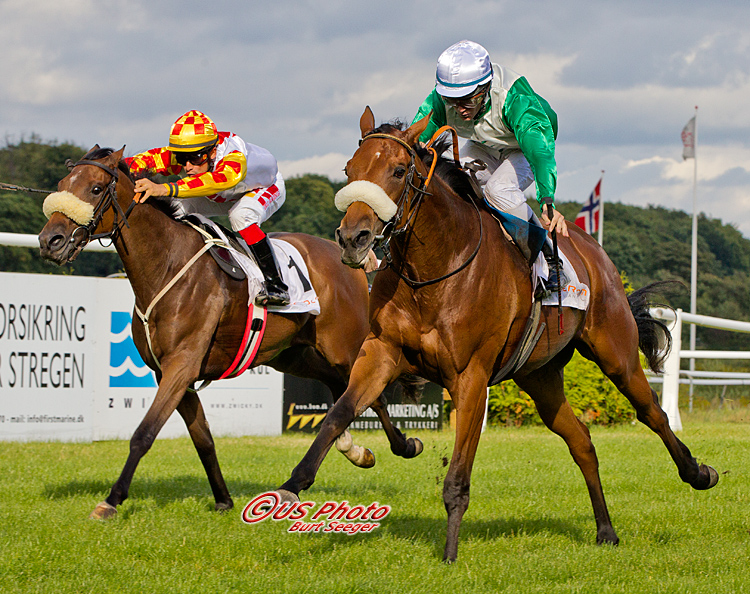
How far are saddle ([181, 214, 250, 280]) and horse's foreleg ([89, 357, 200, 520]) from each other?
83 cm

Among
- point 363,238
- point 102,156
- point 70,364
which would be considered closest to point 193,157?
point 102,156

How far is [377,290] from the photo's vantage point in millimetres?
4723

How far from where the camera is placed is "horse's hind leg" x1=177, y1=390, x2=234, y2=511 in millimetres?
6113

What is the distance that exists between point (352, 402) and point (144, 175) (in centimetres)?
293

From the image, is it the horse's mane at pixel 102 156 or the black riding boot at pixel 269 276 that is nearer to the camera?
the horse's mane at pixel 102 156

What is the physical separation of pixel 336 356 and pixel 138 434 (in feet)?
6.52

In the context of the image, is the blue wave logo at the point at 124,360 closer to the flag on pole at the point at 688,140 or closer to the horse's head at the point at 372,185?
the horse's head at the point at 372,185

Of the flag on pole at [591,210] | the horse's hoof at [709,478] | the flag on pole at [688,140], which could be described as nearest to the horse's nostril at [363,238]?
the horse's hoof at [709,478]

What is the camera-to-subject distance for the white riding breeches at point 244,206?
6.43m

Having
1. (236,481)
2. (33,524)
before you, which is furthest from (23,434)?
(33,524)

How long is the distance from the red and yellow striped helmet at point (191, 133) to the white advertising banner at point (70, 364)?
169 inches

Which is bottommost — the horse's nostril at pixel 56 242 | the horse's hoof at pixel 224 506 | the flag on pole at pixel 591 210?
the horse's hoof at pixel 224 506

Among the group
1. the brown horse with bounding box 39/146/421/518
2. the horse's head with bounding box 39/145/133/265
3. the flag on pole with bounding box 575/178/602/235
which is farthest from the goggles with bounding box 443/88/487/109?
the flag on pole with bounding box 575/178/602/235

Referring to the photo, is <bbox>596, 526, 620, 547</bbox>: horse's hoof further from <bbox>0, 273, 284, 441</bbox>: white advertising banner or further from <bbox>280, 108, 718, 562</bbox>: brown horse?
<bbox>0, 273, 284, 441</bbox>: white advertising banner
